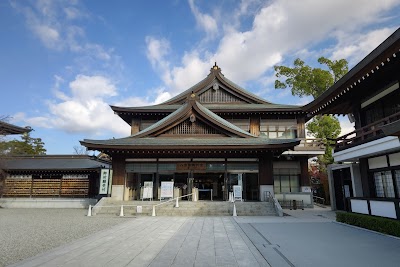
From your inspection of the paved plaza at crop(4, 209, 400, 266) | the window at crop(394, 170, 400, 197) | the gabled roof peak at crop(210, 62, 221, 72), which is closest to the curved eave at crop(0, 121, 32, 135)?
the gabled roof peak at crop(210, 62, 221, 72)

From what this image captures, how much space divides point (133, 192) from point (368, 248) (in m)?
17.3

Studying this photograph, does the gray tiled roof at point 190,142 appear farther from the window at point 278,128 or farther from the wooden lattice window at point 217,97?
the wooden lattice window at point 217,97

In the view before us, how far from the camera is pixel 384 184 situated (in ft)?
40.0

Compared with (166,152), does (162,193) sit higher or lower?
lower

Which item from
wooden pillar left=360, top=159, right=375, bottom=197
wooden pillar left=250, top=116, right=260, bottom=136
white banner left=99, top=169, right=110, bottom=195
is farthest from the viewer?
wooden pillar left=250, top=116, right=260, bottom=136

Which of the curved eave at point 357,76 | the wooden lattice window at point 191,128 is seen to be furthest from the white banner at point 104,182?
the curved eave at point 357,76

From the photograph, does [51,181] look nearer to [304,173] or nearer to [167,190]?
[167,190]

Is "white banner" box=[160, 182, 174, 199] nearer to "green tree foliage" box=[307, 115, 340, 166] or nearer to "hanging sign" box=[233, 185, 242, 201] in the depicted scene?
"hanging sign" box=[233, 185, 242, 201]

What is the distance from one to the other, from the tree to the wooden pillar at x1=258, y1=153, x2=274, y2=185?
8881 mm

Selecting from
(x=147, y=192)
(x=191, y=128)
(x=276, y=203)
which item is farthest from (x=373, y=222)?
(x=147, y=192)

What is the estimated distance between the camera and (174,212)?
17109 mm

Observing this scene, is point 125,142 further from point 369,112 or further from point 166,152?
point 369,112

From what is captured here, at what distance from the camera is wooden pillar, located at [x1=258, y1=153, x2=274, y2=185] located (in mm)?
19391

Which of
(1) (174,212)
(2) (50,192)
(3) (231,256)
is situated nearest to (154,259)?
(3) (231,256)
